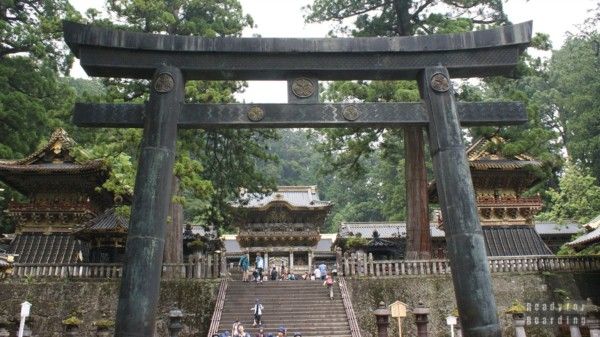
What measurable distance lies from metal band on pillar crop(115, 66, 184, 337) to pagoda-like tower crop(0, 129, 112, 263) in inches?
434

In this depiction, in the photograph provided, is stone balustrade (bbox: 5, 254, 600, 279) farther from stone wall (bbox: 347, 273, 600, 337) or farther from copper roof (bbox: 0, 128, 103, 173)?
copper roof (bbox: 0, 128, 103, 173)

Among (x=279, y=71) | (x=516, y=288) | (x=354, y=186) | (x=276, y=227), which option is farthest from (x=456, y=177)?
(x=354, y=186)

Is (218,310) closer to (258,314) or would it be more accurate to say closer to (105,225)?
(258,314)

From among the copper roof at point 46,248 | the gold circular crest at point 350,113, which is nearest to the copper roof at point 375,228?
the copper roof at point 46,248

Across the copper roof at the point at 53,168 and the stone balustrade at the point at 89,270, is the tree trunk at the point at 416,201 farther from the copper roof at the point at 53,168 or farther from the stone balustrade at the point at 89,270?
the copper roof at the point at 53,168

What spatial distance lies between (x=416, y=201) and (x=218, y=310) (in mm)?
7164

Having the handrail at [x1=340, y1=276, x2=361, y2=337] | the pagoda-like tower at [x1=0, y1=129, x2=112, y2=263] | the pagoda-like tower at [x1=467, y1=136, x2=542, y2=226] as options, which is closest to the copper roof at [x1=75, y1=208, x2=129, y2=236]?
the pagoda-like tower at [x1=0, y1=129, x2=112, y2=263]

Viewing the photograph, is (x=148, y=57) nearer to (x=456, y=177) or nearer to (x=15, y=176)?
(x=456, y=177)

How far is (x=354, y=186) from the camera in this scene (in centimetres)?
5362

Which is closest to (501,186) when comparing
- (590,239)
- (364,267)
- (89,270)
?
(590,239)

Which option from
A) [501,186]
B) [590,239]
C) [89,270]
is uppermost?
[501,186]

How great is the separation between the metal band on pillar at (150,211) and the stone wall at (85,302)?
29.0 ft

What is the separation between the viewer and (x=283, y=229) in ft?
96.9

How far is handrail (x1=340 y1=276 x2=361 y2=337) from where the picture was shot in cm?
1365
